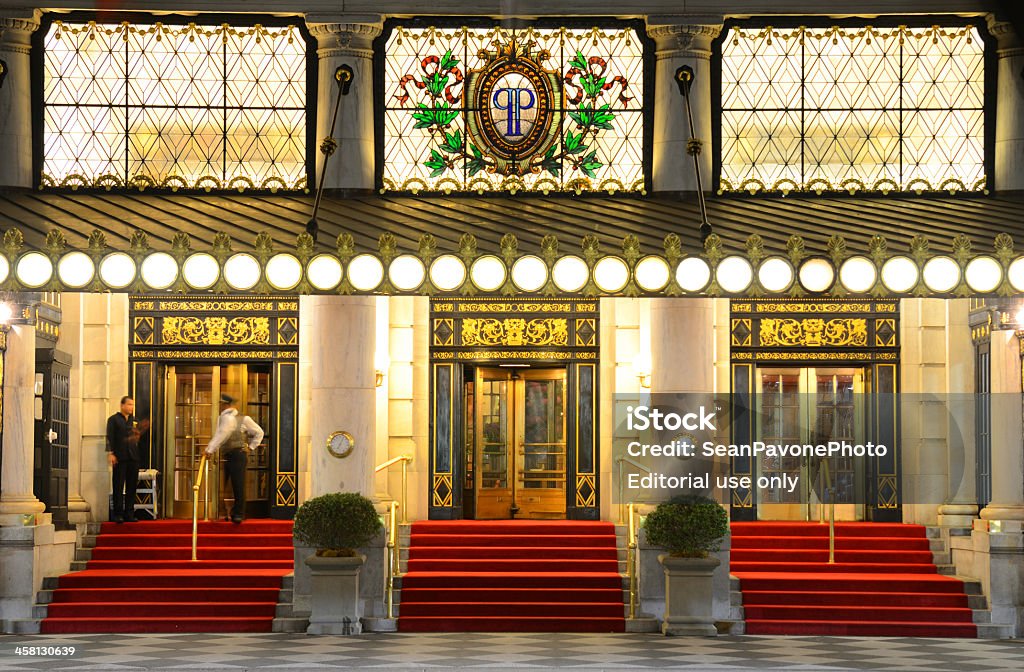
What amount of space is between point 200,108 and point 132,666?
346 inches

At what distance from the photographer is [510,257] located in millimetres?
16656

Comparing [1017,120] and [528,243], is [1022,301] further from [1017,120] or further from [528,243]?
[528,243]

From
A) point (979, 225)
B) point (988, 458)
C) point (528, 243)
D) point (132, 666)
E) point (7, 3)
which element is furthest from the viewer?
point (988, 458)

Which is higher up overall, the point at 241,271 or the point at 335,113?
the point at 335,113

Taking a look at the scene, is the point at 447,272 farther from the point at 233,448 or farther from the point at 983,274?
the point at 233,448

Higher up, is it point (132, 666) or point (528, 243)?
point (528, 243)

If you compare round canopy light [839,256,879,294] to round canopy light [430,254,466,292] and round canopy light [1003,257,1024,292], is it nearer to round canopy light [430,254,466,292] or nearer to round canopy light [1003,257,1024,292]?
round canopy light [1003,257,1024,292]

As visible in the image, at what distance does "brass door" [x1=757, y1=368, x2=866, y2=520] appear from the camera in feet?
78.7

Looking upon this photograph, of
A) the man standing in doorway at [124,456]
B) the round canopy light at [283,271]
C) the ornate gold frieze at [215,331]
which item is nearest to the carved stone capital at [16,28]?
the ornate gold frieze at [215,331]

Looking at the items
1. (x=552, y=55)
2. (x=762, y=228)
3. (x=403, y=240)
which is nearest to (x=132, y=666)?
(x=403, y=240)

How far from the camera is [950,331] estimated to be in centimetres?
2308

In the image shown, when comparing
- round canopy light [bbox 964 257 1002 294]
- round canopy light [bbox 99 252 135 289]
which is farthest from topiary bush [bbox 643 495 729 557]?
round canopy light [bbox 99 252 135 289]

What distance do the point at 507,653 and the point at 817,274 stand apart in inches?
198

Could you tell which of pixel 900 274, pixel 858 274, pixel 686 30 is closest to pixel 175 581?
pixel 858 274
